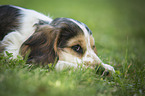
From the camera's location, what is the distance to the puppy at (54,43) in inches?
118

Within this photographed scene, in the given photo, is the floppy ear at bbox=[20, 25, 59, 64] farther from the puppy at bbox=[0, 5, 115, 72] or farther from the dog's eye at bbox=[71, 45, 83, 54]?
the dog's eye at bbox=[71, 45, 83, 54]

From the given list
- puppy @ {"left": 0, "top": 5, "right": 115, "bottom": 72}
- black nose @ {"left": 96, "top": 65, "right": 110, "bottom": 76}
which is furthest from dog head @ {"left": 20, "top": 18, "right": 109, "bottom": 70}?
black nose @ {"left": 96, "top": 65, "right": 110, "bottom": 76}

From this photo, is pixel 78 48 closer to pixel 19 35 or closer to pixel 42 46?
pixel 42 46

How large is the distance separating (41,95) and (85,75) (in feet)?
3.78

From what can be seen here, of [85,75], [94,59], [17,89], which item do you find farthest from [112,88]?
[17,89]

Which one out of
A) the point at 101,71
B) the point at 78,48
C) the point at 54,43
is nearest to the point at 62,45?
the point at 54,43

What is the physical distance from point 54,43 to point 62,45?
16 centimetres

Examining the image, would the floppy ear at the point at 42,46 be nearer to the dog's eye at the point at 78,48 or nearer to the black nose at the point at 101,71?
the dog's eye at the point at 78,48

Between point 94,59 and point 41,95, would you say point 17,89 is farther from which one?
point 94,59

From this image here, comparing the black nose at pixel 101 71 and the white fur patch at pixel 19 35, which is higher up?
the white fur patch at pixel 19 35

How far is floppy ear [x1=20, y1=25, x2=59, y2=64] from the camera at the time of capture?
118 inches

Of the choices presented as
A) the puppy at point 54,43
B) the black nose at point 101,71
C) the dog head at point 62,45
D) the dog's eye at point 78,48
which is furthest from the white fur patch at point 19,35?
the black nose at point 101,71

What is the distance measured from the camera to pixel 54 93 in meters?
1.67

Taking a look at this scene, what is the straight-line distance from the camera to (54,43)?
3.17 meters
